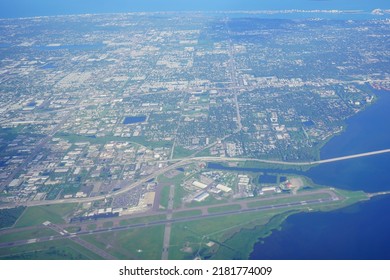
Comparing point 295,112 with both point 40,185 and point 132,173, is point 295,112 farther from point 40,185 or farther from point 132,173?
point 40,185

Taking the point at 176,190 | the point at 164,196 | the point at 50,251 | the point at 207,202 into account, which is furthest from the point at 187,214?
the point at 50,251

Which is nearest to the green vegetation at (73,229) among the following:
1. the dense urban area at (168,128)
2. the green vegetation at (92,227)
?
the dense urban area at (168,128)

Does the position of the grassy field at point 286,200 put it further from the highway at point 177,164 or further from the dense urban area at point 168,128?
the highway at point 177,164

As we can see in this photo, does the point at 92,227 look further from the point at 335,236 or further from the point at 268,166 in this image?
the point at 335,236

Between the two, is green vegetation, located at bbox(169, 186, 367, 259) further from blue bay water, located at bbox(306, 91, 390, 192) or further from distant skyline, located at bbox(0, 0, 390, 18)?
distant skyline, located at bbox(0, 0, 390, 18)

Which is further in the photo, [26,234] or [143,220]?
[143,220]

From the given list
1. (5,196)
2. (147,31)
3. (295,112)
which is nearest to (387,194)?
(295,112)
